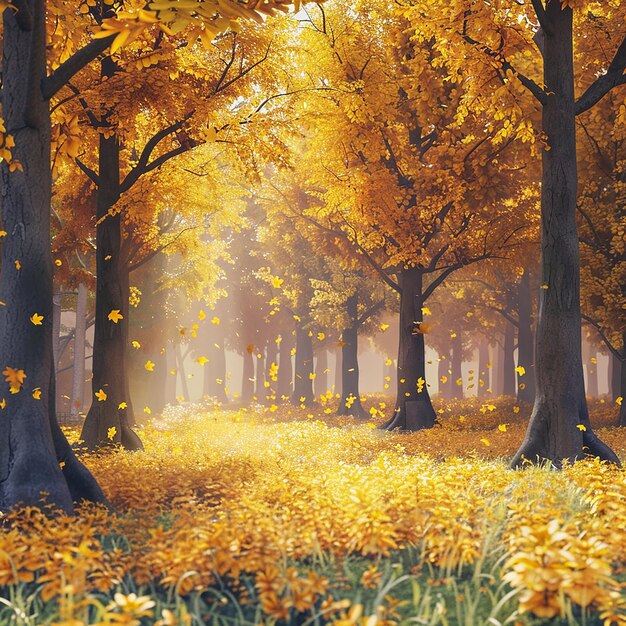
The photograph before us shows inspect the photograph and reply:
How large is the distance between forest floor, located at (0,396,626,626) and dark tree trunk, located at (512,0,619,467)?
1.71 metres

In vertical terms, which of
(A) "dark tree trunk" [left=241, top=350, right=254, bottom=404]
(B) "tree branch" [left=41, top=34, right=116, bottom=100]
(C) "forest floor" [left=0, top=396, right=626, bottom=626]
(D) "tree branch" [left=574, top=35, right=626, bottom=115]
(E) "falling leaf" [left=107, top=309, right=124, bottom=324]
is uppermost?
(D) "tree branch" [left=574, top=35, right=626, bottom=115]

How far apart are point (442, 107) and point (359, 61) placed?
240 cm

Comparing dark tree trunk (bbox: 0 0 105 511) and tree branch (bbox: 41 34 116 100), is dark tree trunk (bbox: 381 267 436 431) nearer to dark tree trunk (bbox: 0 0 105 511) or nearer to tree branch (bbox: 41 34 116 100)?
dark tree trunk (bbox: 0 0 105 511)

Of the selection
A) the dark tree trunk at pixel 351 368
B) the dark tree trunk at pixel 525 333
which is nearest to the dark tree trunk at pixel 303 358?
the dark tree trunk at pixel 351 368

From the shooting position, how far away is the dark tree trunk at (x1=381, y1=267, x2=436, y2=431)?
18.9 metres

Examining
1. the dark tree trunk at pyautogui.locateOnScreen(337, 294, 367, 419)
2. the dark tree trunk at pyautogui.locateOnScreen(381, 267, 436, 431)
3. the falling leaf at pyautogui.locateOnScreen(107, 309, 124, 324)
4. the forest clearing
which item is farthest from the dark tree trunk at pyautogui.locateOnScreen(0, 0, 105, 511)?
the dark tree trunk at pyautogui.locateOnScreen(337, 294, 367, 419)

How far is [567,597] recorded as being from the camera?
13.5 ft

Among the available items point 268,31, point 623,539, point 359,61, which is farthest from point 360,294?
Answer: point 623,539

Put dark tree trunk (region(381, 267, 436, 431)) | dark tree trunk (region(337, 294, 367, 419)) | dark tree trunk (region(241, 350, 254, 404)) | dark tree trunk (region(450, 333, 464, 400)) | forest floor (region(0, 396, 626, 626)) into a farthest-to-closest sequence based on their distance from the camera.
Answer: dark tree trunk (region(241, 350, 254, 404))
dark tree trunk (region(450, 333, 464, 400))
dark tree trunk (region(337, 294, 367, 419))
dark tree trunk (region(381, 267, 436, 431))
forest floor (region(0, 396, 626, 626))

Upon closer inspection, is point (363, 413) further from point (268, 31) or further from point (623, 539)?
point (623, 539)

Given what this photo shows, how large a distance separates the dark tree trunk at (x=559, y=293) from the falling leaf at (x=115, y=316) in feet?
24.0

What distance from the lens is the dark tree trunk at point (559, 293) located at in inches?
404

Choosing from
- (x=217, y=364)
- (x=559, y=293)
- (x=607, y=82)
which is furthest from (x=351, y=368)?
(x=607, y=82)

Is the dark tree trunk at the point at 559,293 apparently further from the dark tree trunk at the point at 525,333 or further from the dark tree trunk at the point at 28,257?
the dark tree trunk at the point at 525,333
